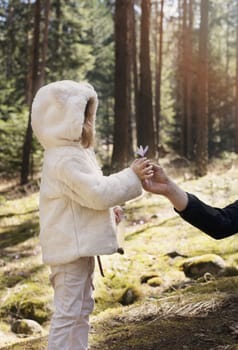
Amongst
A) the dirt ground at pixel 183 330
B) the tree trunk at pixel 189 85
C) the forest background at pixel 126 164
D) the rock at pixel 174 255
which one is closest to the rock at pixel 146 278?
the forest background at pixel 126 164

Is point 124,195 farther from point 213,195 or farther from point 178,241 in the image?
point 213,195

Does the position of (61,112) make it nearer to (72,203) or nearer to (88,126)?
(88,126)

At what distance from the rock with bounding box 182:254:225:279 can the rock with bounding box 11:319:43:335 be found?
6.05 ft

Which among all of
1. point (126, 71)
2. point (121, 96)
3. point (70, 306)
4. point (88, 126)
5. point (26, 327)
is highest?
point (126, 71)

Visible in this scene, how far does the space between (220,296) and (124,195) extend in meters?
1.71

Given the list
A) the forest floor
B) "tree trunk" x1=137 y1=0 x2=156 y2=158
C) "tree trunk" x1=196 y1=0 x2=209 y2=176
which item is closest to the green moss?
the forest floor

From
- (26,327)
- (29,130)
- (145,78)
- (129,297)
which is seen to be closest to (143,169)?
(26,327)

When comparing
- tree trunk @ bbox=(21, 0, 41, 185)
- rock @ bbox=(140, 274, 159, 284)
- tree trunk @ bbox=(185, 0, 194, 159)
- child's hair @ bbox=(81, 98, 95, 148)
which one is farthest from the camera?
tree trunk @ bbox=(185, 0, 194, 159)

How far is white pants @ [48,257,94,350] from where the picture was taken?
2.57 meters

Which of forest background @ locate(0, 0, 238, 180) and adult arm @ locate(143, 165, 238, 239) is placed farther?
forest background @ locate(0, 0, 238, 180)

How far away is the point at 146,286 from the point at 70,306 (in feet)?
8.89

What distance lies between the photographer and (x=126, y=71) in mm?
11328

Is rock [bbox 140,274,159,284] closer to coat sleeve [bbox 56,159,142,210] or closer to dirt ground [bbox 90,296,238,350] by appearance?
dirt ground [bbox 90,296,238,350]

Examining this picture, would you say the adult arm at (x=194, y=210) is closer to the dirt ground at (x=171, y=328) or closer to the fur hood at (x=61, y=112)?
the fur hood at (x=61, y=112)
